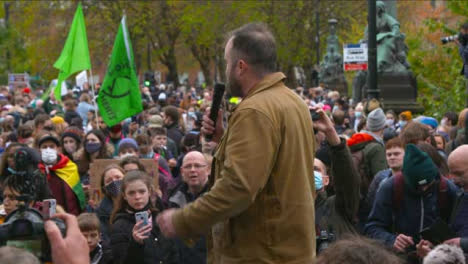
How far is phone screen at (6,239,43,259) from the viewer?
3156 mm

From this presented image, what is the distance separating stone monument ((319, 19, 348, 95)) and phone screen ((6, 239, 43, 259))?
37512mm

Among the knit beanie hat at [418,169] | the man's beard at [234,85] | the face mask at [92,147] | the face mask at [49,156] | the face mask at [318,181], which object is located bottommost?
the face mask at [92,147]

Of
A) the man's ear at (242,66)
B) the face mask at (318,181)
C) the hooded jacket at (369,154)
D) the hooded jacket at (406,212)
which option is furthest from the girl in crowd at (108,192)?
the man's ear at (242,66)

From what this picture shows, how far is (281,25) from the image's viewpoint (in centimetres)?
4891

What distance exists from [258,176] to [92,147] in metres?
7.35

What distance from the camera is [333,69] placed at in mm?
41562

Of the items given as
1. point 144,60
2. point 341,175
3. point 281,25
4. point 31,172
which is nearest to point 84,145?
point 341,175

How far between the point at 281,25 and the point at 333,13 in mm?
3328

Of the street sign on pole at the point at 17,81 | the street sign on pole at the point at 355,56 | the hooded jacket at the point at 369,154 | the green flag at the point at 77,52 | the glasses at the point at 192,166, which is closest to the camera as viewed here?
the glasses at the point at 192,166

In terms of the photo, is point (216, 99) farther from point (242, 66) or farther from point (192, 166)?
point (192, 166)

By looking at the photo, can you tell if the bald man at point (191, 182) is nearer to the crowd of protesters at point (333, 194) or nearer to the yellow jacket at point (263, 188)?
the crowd of protesters at point (333, 194)

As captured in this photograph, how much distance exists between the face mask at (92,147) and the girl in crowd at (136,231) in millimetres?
3950

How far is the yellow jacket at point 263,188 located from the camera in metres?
4.22

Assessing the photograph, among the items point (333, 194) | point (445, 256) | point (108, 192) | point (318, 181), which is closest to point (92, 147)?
point (108, 192)
